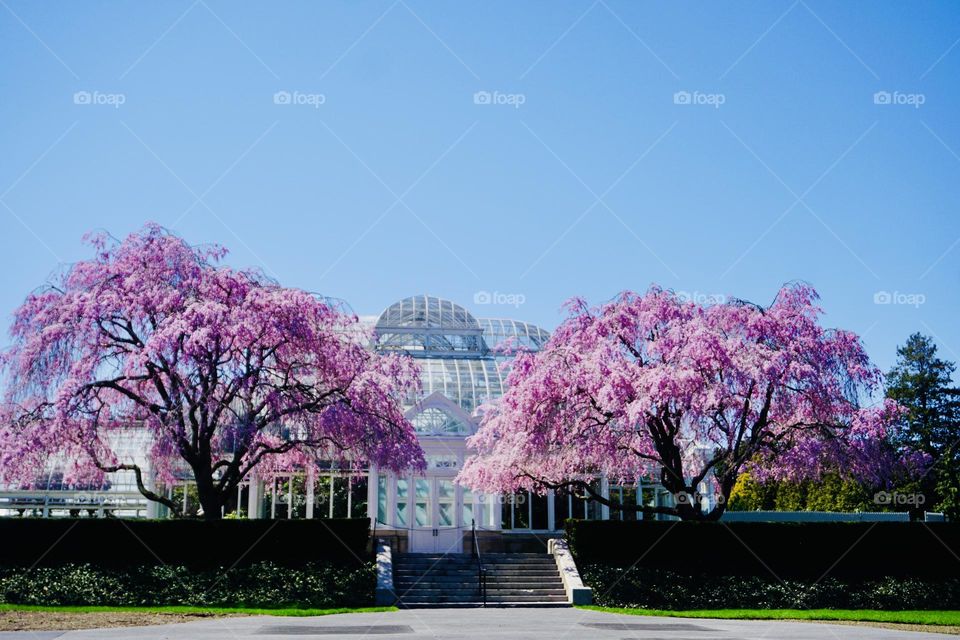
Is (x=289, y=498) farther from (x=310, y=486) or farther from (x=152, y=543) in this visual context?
(x=152, y=543)

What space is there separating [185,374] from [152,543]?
4.07 m

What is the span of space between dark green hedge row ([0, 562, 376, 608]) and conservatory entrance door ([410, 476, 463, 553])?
20.9ft

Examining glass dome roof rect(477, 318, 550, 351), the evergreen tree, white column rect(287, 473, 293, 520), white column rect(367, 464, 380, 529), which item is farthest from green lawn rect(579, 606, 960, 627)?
the evergreen tree

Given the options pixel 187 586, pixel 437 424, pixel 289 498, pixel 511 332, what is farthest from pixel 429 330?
pixel 187 586

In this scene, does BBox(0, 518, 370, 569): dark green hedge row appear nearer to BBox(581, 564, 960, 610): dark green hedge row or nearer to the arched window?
BBox(581, 564, 960, 610): dark green hedge row

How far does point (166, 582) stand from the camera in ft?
66.3

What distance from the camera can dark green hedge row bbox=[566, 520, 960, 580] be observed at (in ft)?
73.0

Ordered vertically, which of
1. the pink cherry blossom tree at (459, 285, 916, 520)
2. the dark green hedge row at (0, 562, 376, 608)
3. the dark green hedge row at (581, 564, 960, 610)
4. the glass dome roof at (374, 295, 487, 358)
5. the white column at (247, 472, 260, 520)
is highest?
the glass dome roof at (374, 295, 487, 358)

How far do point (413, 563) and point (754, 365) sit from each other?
33.7 feet

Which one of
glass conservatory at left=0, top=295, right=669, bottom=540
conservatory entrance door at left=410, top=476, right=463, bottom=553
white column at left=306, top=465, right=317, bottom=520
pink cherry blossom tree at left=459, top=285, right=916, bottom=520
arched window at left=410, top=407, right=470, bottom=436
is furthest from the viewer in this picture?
arched window at left=410, top=407, right=470, bottom=436

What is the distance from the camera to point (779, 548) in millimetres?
22562

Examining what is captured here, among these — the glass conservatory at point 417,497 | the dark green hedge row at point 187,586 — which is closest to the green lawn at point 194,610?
the dark green hedge row at point 187,586

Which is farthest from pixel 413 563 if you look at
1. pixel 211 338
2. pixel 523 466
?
pixel 211 338

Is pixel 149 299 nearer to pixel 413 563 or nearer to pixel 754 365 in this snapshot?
pixel 413 563
